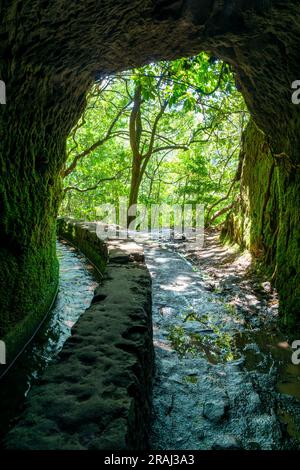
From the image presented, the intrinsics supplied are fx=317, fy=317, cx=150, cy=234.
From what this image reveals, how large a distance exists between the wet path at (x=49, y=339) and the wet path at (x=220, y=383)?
51.3 inches

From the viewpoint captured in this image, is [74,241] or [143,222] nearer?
[74,241]

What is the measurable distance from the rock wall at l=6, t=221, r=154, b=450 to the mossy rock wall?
7.38 feet

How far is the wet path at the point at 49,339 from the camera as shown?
3.07 metres

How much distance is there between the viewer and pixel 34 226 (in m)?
4.55

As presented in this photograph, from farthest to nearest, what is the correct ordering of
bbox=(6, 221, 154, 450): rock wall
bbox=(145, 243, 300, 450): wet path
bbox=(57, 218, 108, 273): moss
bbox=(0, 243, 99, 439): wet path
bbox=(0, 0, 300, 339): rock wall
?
bbox=(57, 218, 108, 273): moss
bbox=(0, 243, 99, 439): wet path
bbox=(0, 0, 300, 339): rock wall
bbox=(145, 243, 300, 450): wet path
bbox=(6, 221, 154, 450): rock wall

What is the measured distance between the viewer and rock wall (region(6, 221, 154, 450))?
160cm

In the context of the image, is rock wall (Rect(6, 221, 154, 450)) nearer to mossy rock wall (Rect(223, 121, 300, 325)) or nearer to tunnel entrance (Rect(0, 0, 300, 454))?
tunnel entrance (Rect(0, 0, 300, 454))

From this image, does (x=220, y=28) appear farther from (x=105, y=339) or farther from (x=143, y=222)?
(x=143, y=222)

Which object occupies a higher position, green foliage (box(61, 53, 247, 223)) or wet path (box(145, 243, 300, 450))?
green foliage (box(61, 53, 247, 223))

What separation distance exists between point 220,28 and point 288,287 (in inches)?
130

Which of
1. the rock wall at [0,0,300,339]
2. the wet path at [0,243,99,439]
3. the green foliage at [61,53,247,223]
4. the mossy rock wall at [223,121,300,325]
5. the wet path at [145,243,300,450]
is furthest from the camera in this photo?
the green foliage at [61,53,247,223]

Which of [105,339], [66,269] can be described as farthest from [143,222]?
[105,339]

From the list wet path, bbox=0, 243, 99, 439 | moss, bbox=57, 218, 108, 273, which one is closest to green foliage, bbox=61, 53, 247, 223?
moss, bbox=57, 218, 108, 273

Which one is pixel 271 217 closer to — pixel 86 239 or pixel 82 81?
pixel 82 81
